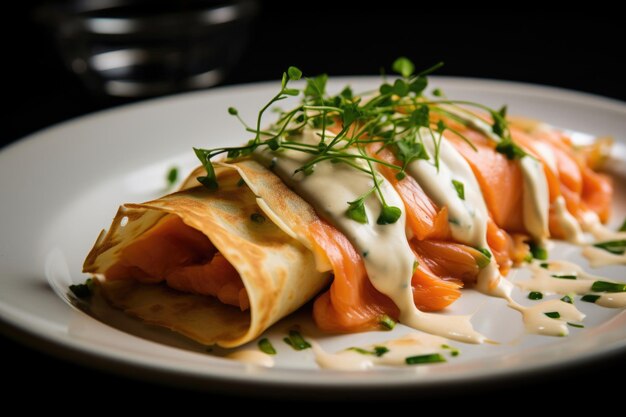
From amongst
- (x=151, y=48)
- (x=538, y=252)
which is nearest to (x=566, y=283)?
(x=538, y=252)

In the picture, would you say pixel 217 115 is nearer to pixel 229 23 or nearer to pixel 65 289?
pixel 229 23

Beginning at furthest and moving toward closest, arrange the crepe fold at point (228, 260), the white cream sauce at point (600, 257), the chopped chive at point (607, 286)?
the white cream sauce at point (600, 257)
the chopped chive at point (607, 286)
the crepe fold at point (228, 260)

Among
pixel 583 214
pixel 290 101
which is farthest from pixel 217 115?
pixel 583 214

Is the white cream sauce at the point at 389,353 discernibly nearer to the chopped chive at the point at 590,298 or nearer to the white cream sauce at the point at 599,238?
the chopped chive at the point at 590,298

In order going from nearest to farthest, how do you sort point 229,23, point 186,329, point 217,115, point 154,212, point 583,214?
point 186,329
point 154,212
point 583,214
point 217,115
point 229,23

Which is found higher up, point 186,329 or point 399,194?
point 399,194

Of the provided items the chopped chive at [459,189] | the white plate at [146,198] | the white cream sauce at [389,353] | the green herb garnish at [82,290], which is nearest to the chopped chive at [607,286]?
the white plate at [146,198]
